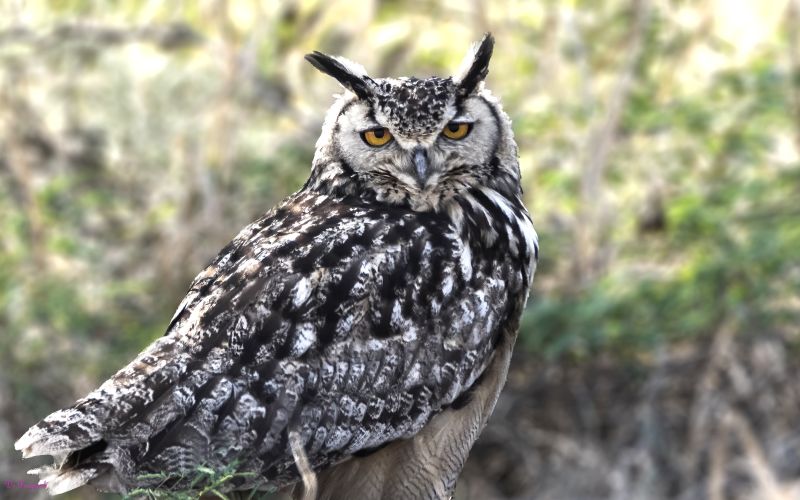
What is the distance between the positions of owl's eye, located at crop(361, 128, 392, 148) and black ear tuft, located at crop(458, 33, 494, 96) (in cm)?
25

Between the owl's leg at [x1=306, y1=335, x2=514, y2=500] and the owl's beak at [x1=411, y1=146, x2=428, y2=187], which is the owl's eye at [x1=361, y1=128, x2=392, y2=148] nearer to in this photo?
the owl's beak at [x1=411, y1=146, x2=428, y2=187]

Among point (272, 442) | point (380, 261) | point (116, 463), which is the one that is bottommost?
point (116, 463)

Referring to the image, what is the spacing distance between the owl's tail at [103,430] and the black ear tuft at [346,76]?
0.92 m

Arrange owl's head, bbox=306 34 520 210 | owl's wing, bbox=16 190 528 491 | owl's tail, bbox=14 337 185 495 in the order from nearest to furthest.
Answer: owl's tail, bbox=14 337 185 495, owl's wing, bbox=16 190 528 491, owl's head, bbox=306 34 520 210

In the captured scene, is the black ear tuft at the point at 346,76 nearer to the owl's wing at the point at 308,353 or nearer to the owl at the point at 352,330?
the owl at the point at 352,330

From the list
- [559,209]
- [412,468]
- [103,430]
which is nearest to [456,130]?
[412,468]

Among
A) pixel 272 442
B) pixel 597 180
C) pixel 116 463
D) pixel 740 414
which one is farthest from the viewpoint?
pixel 597 180

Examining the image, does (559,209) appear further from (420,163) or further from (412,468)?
(412,468)

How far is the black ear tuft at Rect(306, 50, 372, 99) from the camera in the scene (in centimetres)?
333

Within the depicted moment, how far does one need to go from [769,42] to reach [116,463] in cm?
596

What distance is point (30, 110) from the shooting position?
8984mm

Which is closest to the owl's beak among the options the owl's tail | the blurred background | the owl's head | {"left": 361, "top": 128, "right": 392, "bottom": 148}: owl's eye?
the owl's head

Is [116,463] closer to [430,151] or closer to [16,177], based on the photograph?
[430,151]

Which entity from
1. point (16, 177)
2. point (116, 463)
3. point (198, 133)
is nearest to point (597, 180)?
point (198, 133)
